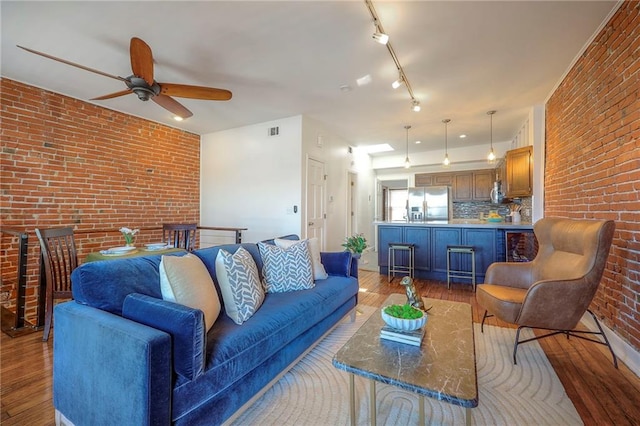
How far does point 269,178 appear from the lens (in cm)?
462

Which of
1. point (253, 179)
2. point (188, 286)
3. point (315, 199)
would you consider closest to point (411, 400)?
point (188, 286)

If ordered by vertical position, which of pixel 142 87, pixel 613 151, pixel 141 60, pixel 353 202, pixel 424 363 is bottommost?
pixel 424 363

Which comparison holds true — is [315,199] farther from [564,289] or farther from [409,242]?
[564,289]

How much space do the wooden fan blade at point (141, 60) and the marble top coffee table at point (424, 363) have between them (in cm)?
250

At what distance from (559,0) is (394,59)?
4.09ft

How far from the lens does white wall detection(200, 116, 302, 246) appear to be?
441cm

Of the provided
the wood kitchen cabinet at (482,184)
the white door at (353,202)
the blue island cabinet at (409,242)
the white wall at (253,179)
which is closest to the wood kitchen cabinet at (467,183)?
the wood kitchen cabinet at (482,184)

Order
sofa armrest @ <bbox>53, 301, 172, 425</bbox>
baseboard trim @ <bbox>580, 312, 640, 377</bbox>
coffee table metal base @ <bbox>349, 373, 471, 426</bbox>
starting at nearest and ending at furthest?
sofa armrest @ <bbox>53, 301, 172, 425</bbox> → coffee table metal base @ <bbox>349, 373, 471, 426</bbox> → baseboard trim @ <bbox>580, 312, 640, 377</bbox>

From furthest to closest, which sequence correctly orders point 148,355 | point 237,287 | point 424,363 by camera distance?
point 237,287 → point 424,363 → point 148,355

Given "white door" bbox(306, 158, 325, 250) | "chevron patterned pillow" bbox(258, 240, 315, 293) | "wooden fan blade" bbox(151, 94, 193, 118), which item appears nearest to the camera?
"chevron patterned pillow" bbox(258, 240, 315, 293)

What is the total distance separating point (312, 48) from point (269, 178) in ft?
7.85

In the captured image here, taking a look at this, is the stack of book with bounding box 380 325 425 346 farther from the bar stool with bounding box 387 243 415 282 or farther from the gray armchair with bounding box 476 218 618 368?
the bar stool with bounding box 387 243 415 282

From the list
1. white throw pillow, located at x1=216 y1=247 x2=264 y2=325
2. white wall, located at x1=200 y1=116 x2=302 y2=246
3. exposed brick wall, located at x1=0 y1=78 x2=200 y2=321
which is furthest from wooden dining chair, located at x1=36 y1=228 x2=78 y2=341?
white wall, located at x1=200 y1=116 x2=302 y2=246

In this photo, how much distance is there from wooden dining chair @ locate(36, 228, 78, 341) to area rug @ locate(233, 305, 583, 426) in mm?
2119
